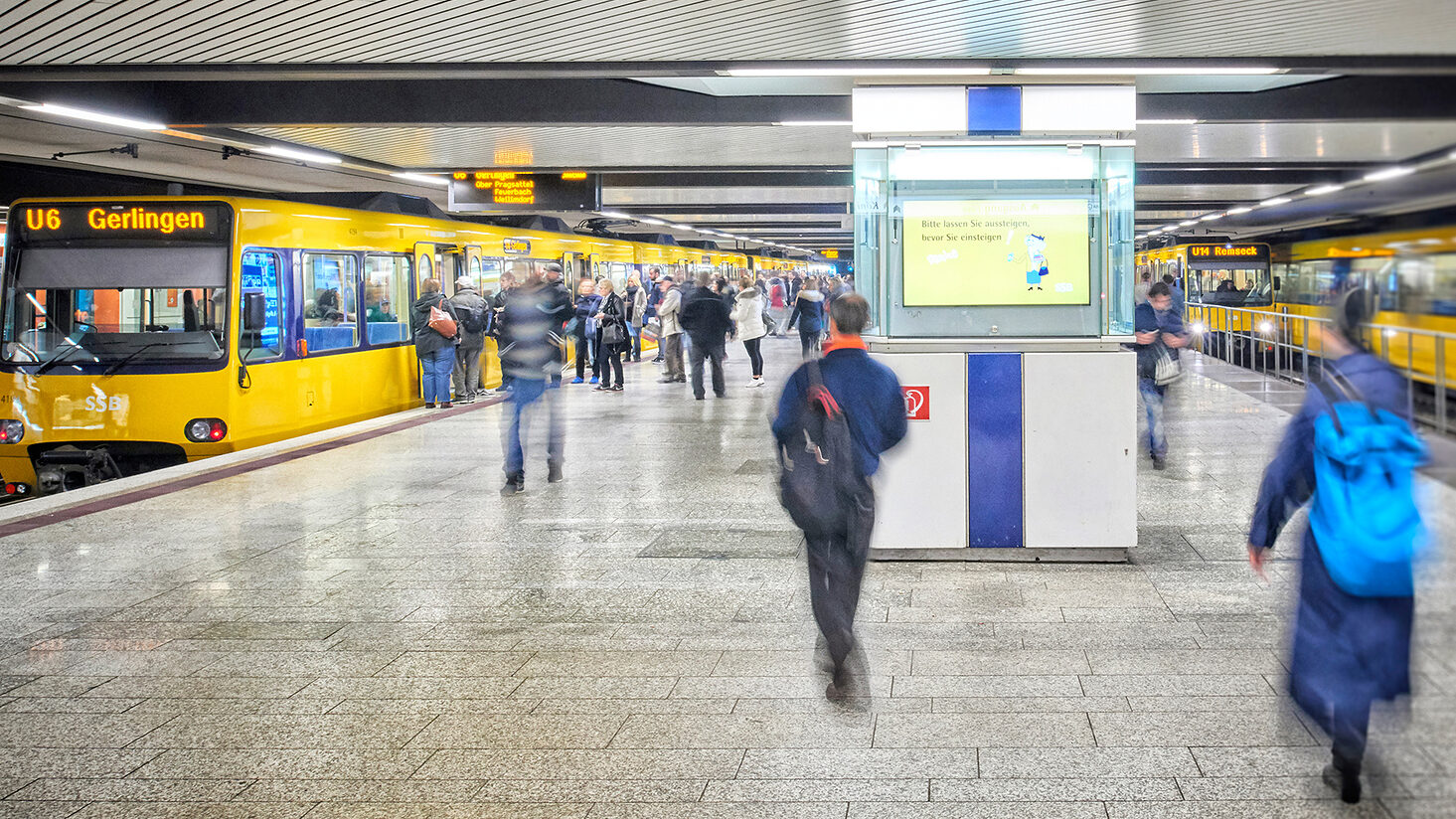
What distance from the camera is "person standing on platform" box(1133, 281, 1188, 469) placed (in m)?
10.8

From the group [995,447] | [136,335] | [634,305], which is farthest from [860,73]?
[634,305]

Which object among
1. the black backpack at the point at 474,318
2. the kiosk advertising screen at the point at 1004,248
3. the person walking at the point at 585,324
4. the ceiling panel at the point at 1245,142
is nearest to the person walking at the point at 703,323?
the person walking at the point at 585,324

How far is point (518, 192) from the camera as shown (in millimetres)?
17500

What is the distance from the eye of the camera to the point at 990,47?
7.76 m

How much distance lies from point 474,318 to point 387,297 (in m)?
1.35

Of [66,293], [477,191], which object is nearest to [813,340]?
[477,191]

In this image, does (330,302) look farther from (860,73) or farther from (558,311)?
(860,73)

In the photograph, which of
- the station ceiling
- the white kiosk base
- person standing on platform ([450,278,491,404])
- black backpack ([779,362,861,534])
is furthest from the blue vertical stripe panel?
person standing on platform ([450,278,491,404])

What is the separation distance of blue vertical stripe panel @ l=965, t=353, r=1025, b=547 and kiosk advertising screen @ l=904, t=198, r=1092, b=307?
535 mm

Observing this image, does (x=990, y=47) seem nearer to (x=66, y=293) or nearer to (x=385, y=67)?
(x=385, y=67)

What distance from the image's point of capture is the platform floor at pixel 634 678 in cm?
415

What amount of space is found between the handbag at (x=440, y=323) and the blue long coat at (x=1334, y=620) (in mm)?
13161

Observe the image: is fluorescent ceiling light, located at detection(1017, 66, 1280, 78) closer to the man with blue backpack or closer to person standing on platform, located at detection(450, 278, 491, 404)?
the man with blue backpack

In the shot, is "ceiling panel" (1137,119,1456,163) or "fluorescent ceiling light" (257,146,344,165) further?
"fluorescent ceiling light" (257,146,344,165)
